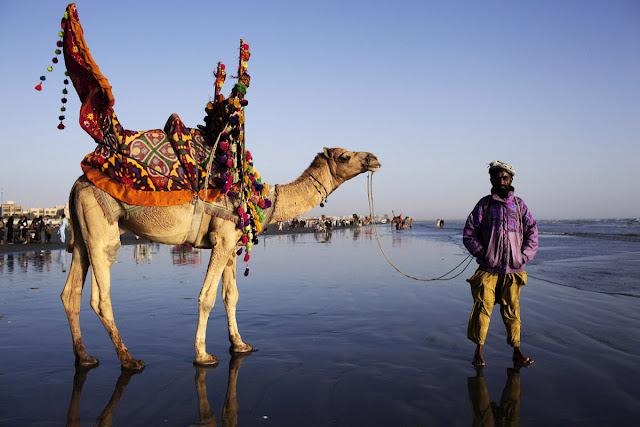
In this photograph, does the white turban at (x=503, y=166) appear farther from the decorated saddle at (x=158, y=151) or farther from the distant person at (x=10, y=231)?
the distant person at (x=10, y=231)

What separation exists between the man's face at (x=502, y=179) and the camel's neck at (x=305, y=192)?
2.19 m

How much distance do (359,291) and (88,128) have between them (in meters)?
7.47

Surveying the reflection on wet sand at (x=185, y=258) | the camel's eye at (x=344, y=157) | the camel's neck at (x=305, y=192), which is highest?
the camel's eye at (x=344, y=157)

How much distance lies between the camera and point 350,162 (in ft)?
22.6

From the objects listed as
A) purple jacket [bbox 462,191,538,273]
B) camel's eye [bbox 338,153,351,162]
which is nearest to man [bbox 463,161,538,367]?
purple jacket [bbox 462,191,538,273]

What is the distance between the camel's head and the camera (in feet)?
22.6

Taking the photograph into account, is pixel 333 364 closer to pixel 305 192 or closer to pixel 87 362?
pixel 305 192

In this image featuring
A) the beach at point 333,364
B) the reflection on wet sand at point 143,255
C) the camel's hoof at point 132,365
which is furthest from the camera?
the reflection on wet sand at point 143,255

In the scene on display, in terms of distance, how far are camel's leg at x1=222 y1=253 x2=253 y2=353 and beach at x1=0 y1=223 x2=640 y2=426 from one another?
18 centimetres

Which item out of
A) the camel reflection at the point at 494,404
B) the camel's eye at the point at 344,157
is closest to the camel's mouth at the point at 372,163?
the camel's eye at the point at 344,157

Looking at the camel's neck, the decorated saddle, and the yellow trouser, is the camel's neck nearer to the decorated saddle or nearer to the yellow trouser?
the decorated saddle

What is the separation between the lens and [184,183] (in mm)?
5777

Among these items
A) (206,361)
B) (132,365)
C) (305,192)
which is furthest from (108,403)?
(305,192)

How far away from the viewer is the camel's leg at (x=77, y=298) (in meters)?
5.56
